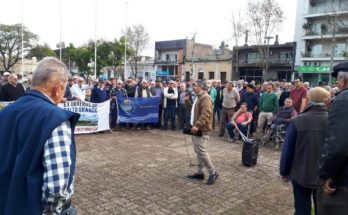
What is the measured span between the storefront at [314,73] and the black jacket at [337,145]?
134ft

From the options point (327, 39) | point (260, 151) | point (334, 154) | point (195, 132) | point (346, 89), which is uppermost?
point (327, 39)

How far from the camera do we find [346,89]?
283 centimetres

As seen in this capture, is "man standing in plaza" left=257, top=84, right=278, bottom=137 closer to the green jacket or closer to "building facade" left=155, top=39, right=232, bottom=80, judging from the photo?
the green jacket

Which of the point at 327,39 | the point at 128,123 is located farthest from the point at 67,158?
the point at 327,39

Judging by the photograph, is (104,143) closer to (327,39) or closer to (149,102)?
(149,102)

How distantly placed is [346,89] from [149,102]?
9.99m

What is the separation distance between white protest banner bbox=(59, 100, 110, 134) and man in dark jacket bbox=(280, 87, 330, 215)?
8266 millimetres

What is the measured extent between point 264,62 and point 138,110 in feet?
108

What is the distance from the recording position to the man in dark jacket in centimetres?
375

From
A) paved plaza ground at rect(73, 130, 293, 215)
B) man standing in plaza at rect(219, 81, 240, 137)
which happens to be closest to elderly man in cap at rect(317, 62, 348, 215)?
paved plaza ground at rect(73, 130, 293, 215)

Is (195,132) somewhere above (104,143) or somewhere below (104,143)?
above

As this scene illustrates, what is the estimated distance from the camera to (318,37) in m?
43.3

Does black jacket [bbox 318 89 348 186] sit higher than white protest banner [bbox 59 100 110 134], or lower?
higher

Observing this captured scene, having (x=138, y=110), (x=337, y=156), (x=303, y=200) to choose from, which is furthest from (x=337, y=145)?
(x=138, y=110)
